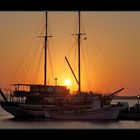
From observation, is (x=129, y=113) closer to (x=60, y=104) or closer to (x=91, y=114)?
(x=91, y=114)

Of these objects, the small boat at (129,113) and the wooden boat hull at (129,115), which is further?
the small boat at (129,113)

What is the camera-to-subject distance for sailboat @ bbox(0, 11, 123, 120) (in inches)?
1713

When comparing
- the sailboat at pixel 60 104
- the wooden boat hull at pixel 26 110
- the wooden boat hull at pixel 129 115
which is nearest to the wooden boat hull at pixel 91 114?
the sailboat at pixel 60 104

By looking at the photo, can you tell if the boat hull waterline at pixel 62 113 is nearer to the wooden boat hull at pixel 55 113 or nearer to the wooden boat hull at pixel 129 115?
the wooden boat hull at pixel 55 113

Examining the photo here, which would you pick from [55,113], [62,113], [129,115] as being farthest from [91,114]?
[129,115]

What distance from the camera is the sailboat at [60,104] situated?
1713 inches

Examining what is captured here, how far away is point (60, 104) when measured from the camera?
44.4 meters
